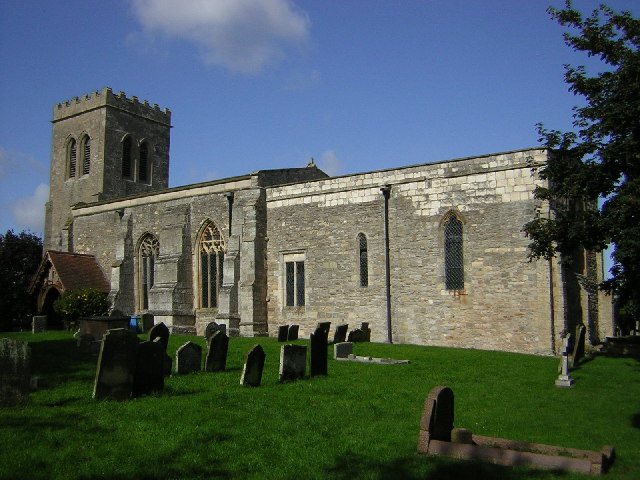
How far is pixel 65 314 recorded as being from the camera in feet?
88.6

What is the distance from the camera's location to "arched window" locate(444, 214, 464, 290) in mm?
20984

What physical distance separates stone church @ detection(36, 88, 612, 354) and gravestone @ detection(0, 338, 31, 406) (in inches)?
562

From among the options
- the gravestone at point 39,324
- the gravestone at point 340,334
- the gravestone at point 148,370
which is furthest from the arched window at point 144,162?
the gravestone at point 148,370

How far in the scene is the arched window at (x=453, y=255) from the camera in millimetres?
20984

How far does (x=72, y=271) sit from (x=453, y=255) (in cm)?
1880

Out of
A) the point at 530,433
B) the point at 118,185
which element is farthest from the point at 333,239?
the point at 118,185

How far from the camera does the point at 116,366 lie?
1012cm

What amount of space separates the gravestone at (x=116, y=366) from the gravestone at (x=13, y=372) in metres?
1.07

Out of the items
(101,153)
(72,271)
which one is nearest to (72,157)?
(101,153)

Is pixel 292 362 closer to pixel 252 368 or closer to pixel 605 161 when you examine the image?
pixel 252 368

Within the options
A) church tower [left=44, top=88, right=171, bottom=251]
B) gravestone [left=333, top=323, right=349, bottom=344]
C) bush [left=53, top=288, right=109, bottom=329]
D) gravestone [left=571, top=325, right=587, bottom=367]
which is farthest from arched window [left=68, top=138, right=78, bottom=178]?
gravestone [left=571, top=325, right=587, bottom=367]

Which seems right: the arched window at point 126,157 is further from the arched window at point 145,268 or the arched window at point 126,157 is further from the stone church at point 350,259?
the arched window at point 145,268

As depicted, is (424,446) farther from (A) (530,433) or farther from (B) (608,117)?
(B) (608,117)

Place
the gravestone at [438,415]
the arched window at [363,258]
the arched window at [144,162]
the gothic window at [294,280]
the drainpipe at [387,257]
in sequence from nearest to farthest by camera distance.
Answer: the gravestone at [438,415], the drainpipe at [387,257], the arched window at [363,258], the gothic window at [294,280], the arched window at [144,162]
